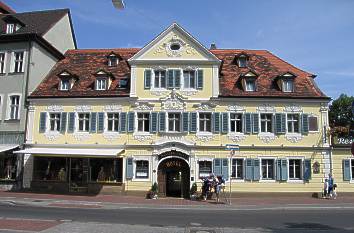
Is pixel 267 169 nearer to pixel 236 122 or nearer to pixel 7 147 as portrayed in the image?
pixel 236 122

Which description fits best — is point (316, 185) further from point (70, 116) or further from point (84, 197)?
point (70, 116)

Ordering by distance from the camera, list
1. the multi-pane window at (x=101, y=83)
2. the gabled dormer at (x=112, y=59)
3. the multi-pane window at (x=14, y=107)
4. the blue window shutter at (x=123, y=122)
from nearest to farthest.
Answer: the blue window shutter at (x=123, y=122) < the multi-pane window at (x=101, y=83) < the multi-pane window at (x=14, y=107) < the gabled dormer at (x=112, y=59)

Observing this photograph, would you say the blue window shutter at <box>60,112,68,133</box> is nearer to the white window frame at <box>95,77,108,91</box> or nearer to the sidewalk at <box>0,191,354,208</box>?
the white window frame at <box>95,77,108,91</box>

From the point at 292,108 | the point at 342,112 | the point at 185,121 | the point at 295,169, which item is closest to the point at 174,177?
the point at 185,121

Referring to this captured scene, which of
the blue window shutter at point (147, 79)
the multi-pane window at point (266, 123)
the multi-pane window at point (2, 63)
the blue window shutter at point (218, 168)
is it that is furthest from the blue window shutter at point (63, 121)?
the multi-pane window at point (266, 123)

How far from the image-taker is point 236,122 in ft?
96.7

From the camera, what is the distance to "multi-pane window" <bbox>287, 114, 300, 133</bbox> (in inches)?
1152

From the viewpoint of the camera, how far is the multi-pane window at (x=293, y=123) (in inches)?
1152

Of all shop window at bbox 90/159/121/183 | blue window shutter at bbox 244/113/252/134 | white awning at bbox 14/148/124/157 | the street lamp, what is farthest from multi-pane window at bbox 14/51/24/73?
the street lamp

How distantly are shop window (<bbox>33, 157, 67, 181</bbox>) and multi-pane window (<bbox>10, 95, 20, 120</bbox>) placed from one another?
3.74m

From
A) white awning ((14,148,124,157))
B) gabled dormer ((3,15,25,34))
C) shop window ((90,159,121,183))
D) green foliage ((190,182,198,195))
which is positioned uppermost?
gabled dormer ((3,15,25,34))

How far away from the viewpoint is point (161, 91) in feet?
97.5

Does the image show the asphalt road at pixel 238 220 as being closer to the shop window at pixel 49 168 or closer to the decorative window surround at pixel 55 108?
the shop window at pixel 49 168

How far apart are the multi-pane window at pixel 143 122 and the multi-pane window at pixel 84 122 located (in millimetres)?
3907
